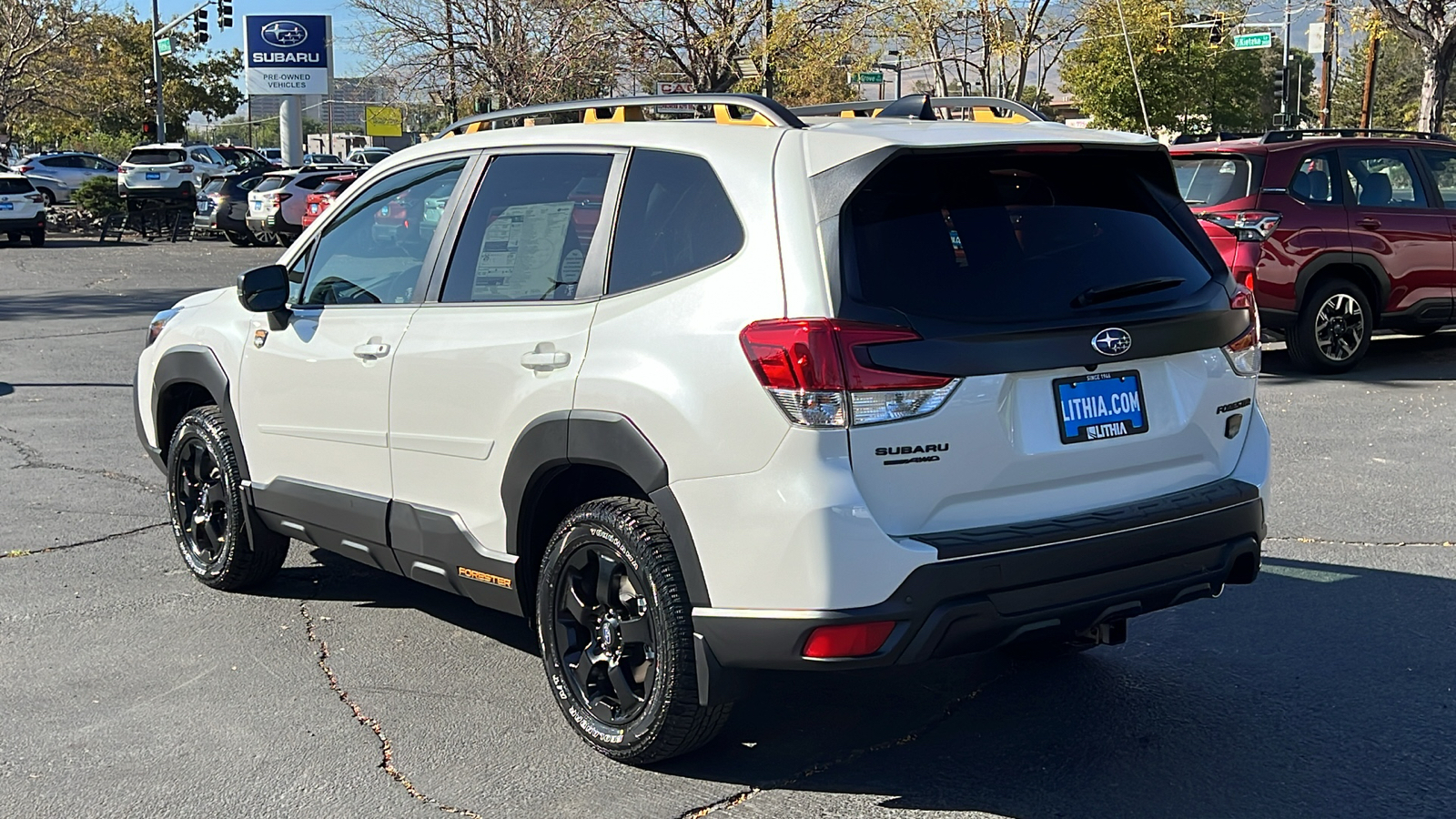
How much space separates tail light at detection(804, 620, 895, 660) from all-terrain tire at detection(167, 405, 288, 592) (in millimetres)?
2877

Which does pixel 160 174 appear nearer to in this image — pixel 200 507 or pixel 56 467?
pixel 56 467

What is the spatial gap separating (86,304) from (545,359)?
16.3m

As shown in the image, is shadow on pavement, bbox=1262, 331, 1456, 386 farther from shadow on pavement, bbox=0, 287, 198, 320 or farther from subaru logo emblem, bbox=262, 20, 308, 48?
subaru logo emblem, bbox=262, 20, 308, 48

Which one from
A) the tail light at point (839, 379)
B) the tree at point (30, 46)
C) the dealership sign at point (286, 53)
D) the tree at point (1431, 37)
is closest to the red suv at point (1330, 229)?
the tail light at point (839, 379)

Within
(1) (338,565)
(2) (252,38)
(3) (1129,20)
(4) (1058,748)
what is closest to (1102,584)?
(4) (1058,748)

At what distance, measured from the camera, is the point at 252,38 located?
1949 inches

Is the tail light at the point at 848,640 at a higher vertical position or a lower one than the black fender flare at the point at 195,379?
lower

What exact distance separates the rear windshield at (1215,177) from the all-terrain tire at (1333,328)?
103cm

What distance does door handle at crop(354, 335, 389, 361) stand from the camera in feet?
15.6

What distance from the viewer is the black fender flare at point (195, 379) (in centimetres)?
556

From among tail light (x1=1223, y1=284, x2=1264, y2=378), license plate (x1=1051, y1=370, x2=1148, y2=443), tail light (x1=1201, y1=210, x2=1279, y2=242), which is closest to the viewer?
license plate (x1=1051, y1=370, x2=1148, y2=443)

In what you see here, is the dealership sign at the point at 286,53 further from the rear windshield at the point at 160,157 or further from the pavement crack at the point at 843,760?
the pavement crack at the point at 843,760

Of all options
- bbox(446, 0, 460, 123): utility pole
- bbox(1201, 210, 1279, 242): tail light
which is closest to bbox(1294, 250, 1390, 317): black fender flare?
bbox(1201, 210, 1279, 242): tail light

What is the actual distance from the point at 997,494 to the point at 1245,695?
152cm
